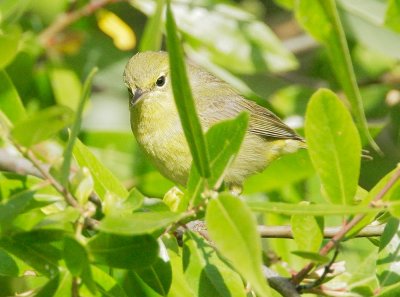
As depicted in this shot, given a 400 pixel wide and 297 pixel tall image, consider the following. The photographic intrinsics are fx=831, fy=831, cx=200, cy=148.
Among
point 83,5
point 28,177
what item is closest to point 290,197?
point 83,5

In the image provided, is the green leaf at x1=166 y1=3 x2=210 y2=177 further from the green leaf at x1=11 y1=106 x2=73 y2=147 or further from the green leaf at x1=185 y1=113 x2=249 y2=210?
the green leaf at x1=11 y1=106 x2=73 y2=147

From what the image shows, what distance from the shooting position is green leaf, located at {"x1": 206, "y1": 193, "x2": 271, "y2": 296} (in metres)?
1.88

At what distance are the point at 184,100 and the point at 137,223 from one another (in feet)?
1.11

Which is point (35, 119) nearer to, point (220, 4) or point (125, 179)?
point (125, 179)

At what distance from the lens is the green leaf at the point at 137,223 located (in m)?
2.10

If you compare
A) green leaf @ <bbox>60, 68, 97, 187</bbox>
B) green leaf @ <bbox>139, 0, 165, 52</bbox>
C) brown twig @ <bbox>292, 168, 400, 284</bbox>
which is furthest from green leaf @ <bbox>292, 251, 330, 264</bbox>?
green leaf @ <bbox>139, 0, 165, 52</bbox>

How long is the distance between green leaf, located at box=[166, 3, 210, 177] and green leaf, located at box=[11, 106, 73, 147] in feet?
0.91

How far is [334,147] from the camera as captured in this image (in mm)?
2430

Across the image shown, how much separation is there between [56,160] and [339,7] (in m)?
2.46

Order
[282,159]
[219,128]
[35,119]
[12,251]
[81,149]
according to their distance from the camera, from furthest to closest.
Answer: [282,159] → [81,149] → [12,251] → [219,128] → [35,119]

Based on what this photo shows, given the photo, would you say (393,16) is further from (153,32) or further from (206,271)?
(206,271)

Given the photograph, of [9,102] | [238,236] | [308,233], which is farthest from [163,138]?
[238,236]

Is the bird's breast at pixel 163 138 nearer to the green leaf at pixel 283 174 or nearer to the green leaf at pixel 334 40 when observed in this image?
the green leaf at pixel 283 174

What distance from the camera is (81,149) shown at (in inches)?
109
